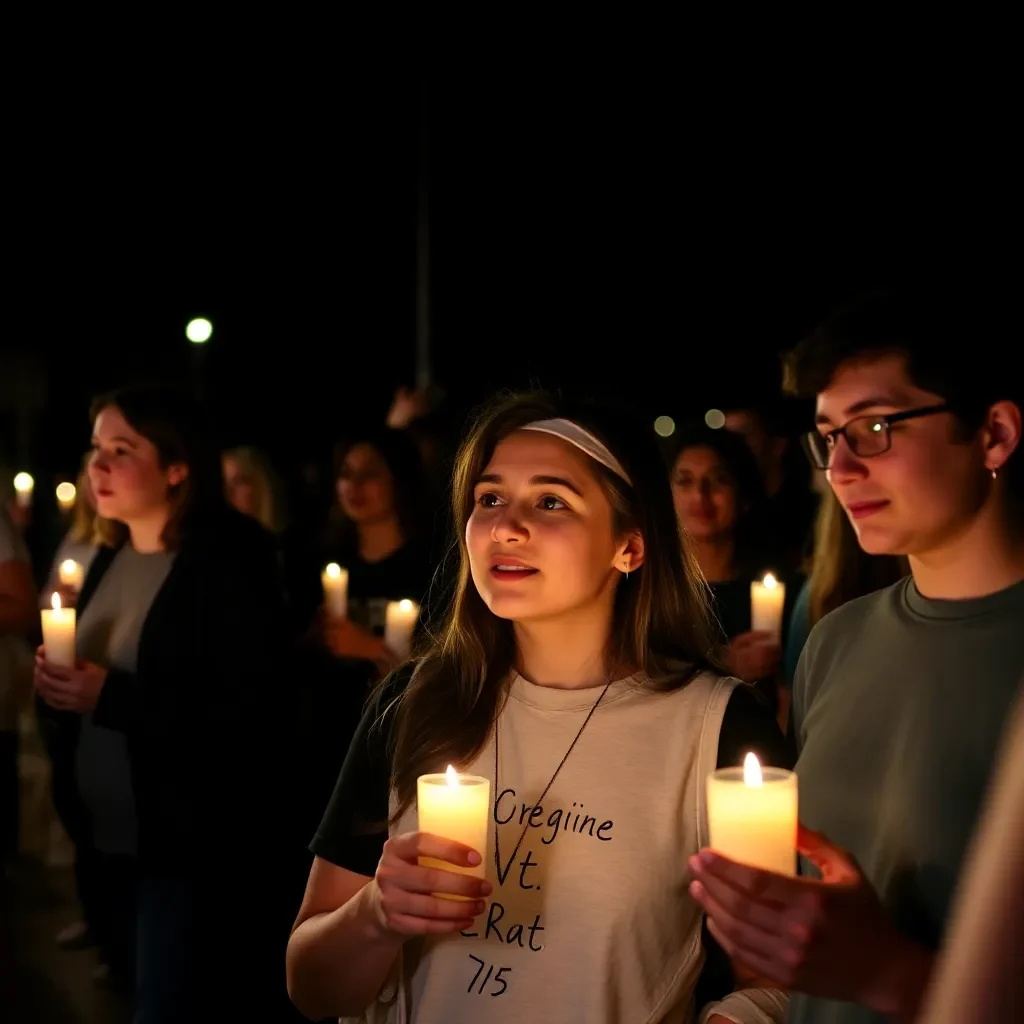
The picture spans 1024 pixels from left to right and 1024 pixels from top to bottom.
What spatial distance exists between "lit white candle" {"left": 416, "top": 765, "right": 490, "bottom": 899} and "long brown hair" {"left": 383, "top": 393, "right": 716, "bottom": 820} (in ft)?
1.49

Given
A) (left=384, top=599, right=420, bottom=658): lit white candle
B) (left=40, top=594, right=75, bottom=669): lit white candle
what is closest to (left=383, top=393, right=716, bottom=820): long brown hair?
(left=40, top=594, right=75, bottom=669): lit white candle

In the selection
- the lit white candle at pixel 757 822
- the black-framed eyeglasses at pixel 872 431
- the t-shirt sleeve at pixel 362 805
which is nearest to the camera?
the lit white candle at pixel 757 822

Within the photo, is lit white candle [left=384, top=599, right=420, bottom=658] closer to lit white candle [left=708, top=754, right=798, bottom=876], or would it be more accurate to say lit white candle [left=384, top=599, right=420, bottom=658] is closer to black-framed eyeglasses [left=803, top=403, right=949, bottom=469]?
black-framed eyeglasses [left=803, top=403, right=949, bottom=469]

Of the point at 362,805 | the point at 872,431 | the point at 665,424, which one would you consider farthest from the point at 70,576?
the point at 665,424

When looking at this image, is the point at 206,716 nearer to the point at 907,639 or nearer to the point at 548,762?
the point at 548,762

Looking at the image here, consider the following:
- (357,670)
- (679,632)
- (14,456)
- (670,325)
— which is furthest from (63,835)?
(670,325)

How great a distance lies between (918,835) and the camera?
185 centimetres

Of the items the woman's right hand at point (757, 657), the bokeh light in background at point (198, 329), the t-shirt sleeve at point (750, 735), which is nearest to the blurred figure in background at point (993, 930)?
the t-shirt sleeve at point (750, 735)

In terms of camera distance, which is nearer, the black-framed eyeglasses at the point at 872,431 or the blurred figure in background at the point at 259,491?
the black-framed eyeglasses at the point at 872,431

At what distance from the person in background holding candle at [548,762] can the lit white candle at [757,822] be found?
17.4 inches

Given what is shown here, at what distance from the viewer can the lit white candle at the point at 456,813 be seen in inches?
74.2

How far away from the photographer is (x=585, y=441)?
8.36 ft

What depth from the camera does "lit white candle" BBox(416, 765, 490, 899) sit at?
6.19 ft

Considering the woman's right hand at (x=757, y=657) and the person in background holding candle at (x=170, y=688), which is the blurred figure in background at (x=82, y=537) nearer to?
the person in background holding candle at (x=170, y=688)
